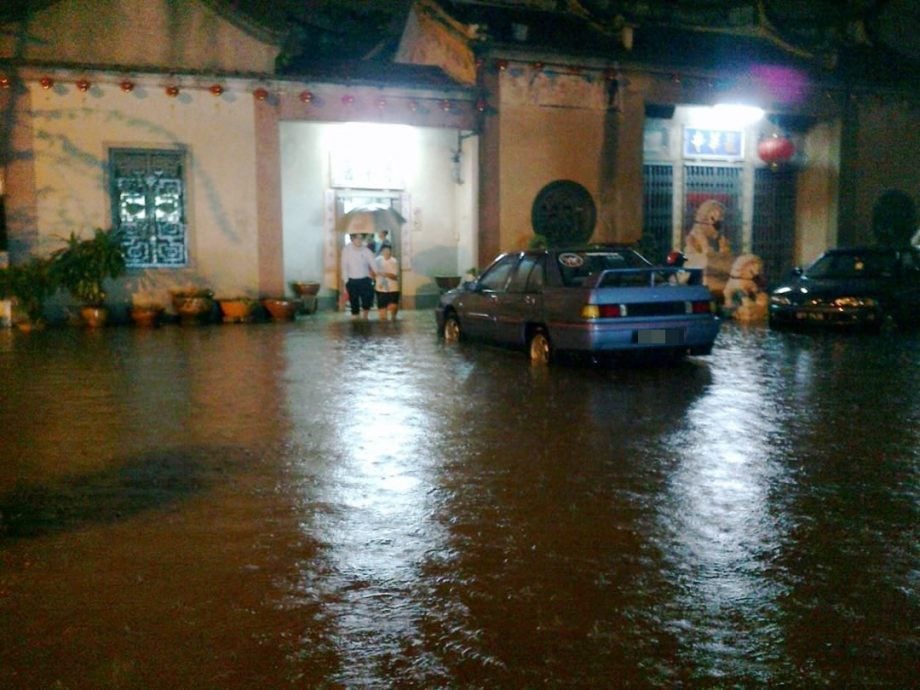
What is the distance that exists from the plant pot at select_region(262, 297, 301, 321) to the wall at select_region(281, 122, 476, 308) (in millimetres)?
2285

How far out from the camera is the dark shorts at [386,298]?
1984 centimetres

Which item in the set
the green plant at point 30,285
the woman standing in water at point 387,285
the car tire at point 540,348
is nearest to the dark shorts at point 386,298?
the woman standing in water at point 387,285

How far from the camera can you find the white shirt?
1955 cm

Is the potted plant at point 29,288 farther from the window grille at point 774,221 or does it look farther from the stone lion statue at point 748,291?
the window grille at point 774,221

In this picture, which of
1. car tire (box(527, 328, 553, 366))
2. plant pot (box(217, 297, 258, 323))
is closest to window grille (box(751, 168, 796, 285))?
plant pot (box(217, 297, 258, 323))

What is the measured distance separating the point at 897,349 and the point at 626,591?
10982 millimetres

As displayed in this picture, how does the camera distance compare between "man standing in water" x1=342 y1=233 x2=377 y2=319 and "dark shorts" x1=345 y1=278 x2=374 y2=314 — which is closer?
"man standing in water" x1=342 y1=233 x2=377 y2=319

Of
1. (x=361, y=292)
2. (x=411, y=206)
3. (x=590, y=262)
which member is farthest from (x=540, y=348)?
(x=411, y=206)

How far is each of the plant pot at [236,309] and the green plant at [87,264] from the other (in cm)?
206

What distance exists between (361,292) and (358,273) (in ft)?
1.28

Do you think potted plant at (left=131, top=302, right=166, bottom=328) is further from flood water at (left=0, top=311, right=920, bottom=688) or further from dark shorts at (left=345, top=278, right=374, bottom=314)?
flood water at (left=0, top=311, right=920, bottom=688)

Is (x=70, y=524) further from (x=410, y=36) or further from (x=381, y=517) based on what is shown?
(x=410, y=36)

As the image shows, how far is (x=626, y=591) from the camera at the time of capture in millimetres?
4688

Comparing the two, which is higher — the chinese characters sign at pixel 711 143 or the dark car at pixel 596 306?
the chinese characters sign at pixel 711 143
